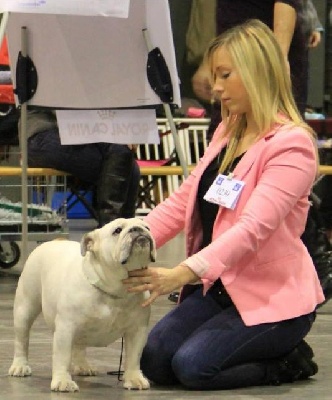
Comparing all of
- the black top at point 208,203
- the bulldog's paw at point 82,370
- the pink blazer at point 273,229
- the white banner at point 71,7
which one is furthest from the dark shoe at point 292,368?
the white banner at point 71,7

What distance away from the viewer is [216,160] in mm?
3104

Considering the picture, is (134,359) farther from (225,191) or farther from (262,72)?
(262,72)

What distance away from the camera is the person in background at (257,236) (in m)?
2.88

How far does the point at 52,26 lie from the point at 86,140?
0.50 m

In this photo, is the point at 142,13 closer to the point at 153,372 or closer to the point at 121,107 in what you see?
the point at 121,107

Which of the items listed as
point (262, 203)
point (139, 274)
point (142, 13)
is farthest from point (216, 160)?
point (142, 13)

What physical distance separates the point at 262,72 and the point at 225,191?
0.31 meters

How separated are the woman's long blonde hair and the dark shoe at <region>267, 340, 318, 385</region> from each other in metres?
0.58

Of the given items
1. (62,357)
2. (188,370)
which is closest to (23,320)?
(62,357)

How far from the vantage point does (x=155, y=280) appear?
2.67m

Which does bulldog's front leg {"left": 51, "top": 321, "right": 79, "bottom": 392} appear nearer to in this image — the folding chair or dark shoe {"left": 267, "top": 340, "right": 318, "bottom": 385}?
dark shoe {"left": 267, "top": 340, "right": 318, "bottom": 385}

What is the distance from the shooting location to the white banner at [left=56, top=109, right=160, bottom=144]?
4.57m

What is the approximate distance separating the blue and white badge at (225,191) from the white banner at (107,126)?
5.34ft

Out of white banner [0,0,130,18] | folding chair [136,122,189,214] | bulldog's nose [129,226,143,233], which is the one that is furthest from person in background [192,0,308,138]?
folding chair [136,122,189,214]
